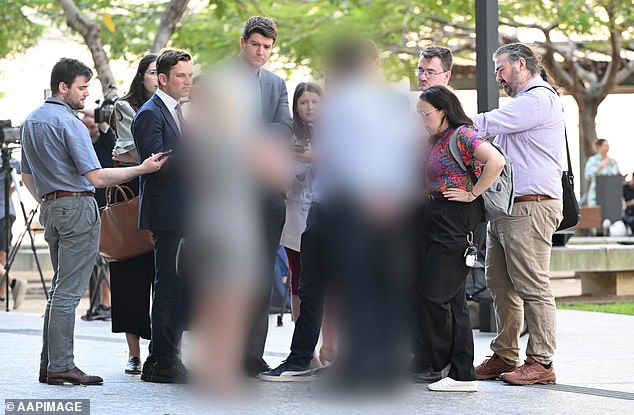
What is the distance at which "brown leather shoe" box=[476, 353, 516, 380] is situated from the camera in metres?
7.91

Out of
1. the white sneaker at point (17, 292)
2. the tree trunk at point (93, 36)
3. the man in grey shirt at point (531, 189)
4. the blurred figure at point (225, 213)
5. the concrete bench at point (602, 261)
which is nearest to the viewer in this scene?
the blurred figure at point (225, 213)

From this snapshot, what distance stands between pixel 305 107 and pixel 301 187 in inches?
25.4

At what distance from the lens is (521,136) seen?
763cm

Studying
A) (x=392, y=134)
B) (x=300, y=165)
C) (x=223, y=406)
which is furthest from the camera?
(x=300, y=165)

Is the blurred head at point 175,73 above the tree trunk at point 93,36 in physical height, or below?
below

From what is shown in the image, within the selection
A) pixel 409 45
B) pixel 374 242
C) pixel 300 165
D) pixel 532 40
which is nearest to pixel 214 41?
pixel 409 45

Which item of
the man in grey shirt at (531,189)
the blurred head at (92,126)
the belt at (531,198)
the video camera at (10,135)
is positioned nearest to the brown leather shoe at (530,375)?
the man in grey shirt at (531,189)

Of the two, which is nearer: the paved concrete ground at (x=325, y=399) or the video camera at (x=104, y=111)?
the paved concrete ground at (x=325, y=399)

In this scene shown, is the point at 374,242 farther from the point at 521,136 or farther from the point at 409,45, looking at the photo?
the point at 409,45

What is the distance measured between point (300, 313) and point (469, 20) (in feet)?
58.7

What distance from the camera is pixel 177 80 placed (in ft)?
24.6

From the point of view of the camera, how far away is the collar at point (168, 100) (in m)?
7.50

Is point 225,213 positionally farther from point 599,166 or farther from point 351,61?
point 599,166

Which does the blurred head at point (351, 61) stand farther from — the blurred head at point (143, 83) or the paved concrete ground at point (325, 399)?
the paved concrete ground at point (325, 399)
